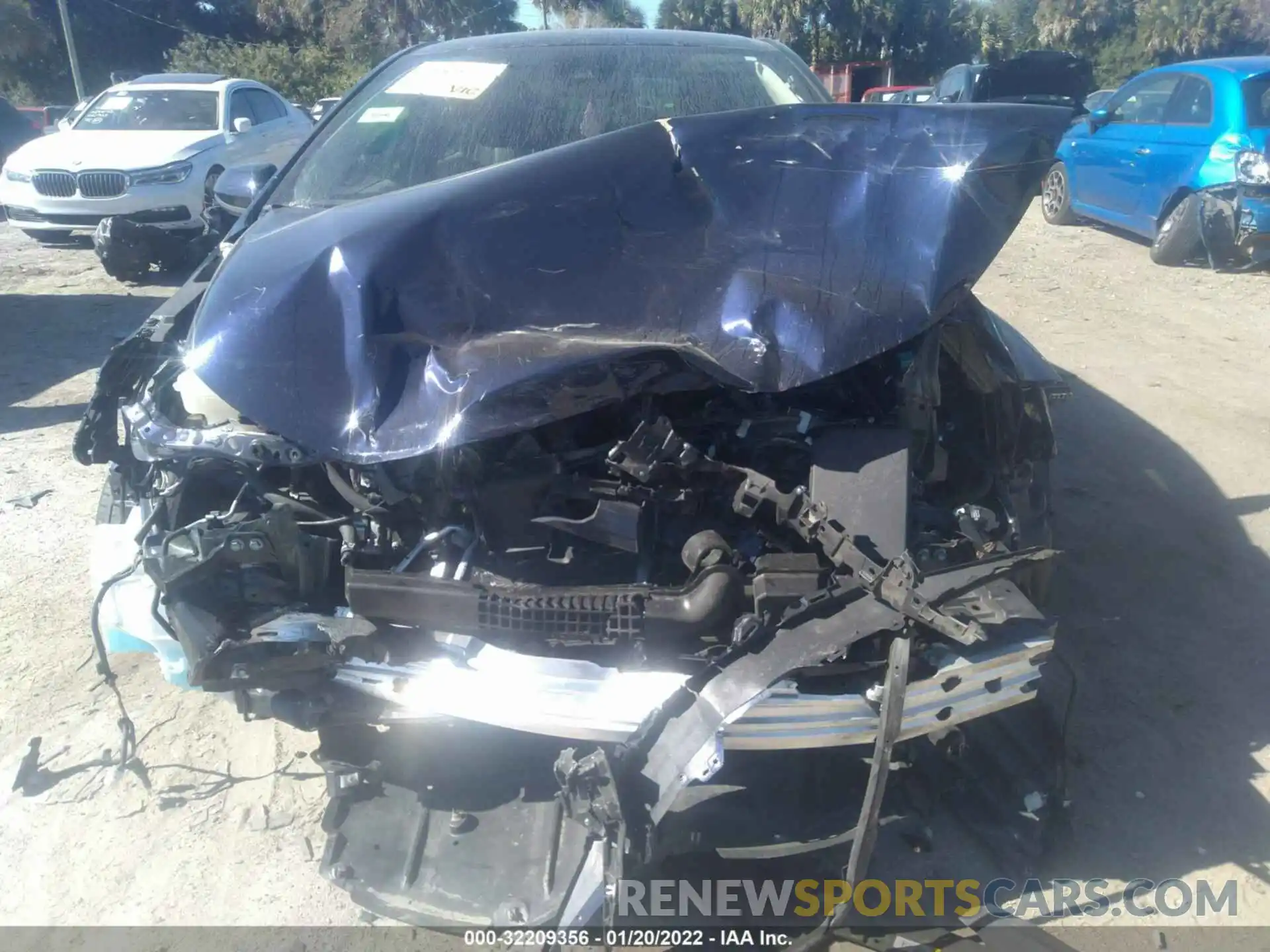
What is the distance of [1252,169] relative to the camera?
24.0ft

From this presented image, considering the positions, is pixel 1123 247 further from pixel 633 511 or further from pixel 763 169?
pixel 633 511

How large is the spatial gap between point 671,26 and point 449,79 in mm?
26823

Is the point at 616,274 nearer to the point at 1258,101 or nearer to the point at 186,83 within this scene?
the point at 1258,101

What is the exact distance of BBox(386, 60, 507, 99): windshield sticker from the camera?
3359mm

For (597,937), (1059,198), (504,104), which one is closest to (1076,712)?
(597,937)

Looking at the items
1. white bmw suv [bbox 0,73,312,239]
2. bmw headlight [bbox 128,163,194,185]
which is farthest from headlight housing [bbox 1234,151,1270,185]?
bmw headlight [bbox 128,163,194,185]

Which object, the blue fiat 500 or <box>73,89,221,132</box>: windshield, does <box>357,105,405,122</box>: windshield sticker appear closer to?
the blue fiat 500

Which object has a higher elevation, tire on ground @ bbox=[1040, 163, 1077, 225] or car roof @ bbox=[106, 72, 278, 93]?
car roof @ bbox=[106, 72, 278, 93]

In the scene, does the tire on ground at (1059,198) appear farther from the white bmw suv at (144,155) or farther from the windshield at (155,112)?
the windshield at (155,112)

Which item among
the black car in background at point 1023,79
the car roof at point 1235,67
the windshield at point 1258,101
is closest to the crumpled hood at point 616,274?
the windshield at point 1258,101

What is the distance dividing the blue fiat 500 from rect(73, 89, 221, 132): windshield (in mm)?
7941

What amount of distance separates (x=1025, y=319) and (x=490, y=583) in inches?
237

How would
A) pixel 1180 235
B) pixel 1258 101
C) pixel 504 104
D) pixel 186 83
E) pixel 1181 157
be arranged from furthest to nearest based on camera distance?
pixel 186 83 → pixel 1180 235 → pixel 1181 157 → pixel 1258 101 → pixel 504 104

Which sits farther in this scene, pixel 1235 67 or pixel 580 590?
pixel 1235 67
